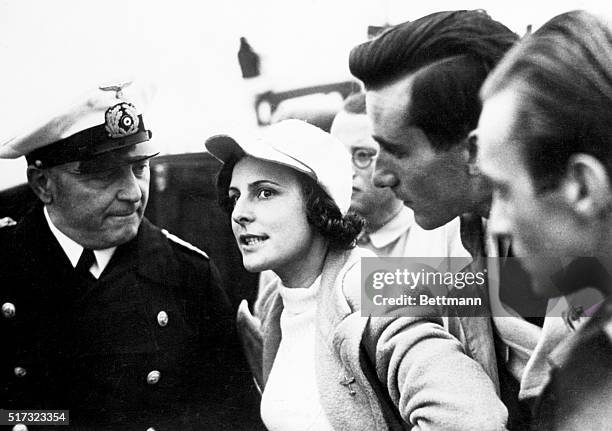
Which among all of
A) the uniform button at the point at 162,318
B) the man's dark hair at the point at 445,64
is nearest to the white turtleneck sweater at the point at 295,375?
the uniform button at the point at 162,318

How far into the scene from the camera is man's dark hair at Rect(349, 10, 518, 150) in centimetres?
335

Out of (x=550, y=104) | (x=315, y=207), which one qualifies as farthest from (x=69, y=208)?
(x=550, y=104)

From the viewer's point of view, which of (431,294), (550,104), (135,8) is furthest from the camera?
(135,8)

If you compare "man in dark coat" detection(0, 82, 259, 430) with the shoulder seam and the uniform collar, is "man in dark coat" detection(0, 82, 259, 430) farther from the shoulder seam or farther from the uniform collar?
the uniform collar

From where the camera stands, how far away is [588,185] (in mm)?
3252

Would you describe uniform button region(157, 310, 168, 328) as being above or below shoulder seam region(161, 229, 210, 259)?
below

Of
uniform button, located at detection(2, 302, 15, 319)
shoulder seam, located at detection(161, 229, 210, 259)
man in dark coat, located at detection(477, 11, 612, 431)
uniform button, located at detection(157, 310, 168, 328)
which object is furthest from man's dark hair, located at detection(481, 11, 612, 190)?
uniform button, located at detection(2, 302, 15, 319)

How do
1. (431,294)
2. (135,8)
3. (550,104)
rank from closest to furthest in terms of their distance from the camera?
(550,104)
(431,294)
(135,8)

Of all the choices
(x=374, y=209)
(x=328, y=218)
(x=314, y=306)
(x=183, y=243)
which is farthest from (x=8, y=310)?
(x=374, y=209)

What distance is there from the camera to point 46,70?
370cm

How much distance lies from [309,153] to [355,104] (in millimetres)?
308

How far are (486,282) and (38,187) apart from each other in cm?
211

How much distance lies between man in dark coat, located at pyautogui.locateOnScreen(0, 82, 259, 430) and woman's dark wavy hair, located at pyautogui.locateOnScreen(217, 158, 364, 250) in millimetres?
572

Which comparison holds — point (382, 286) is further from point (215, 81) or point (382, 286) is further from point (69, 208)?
point (69, 208)
